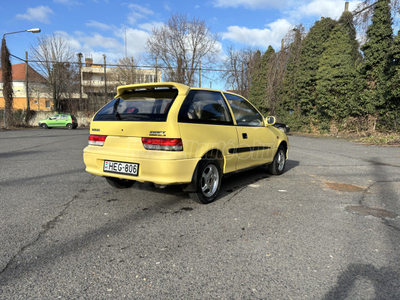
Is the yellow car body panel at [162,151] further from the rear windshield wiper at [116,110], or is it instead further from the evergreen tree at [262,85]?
the evergreen tree at [262,85]

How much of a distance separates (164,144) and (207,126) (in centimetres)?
79

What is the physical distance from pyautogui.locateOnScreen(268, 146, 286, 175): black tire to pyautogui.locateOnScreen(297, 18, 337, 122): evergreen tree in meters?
16.2

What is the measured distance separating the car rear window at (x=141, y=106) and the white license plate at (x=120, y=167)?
2.03ft

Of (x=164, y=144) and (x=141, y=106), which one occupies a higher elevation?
(x=141, y=106)

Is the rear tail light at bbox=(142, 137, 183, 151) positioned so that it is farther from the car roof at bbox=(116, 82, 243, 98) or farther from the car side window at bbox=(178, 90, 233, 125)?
the car roof at bbox=(116, 82, 243, 98)

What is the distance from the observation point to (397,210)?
3.92m

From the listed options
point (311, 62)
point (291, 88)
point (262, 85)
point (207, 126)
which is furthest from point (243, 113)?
point (262, 85)

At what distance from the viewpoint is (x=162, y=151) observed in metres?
3.58

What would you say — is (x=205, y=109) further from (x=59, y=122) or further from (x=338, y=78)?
(x=59, y=122)

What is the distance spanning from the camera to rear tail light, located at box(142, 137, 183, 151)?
3.55 metres

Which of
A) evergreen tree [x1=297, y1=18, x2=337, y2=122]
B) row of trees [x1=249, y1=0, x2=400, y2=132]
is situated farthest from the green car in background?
evergreen tree [x1=297, y1=18, x2=337, y2=122]

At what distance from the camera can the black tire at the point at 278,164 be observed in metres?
6.12

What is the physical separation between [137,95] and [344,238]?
3218 mm

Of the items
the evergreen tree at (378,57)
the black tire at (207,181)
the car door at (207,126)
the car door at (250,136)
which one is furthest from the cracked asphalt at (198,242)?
the evergreen tree at (378,57)
